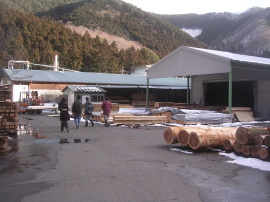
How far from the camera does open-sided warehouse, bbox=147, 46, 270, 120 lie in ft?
76.3

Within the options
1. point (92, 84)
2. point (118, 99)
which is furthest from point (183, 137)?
point (92, 84)

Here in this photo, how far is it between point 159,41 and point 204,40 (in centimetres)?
2697

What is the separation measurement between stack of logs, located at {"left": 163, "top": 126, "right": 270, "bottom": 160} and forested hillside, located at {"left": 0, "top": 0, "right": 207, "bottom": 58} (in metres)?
111

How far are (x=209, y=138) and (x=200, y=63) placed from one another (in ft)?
51.8

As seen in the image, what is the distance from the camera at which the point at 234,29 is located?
14888cm

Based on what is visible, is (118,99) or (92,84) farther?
(92,84)

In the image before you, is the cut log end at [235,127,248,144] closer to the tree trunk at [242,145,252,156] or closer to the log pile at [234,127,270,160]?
the log pile at [234,127,270,160]

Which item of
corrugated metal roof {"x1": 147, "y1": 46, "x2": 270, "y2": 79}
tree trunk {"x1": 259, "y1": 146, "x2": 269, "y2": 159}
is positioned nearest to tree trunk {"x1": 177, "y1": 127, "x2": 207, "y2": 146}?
tree trunk {"x1": 259, "y1": 146, "x2": 269, "y2": 159}

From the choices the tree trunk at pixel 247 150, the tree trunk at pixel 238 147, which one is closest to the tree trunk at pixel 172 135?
the tree trunk at pixel 238 147

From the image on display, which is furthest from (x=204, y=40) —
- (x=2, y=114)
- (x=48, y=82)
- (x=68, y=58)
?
(x=2, y=114)

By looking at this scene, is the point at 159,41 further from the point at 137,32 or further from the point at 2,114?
the point at 2,114

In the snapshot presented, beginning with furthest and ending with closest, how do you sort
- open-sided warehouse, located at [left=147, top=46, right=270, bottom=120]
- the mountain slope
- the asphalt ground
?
the mountain slope
open-sided warehouse, located at [left=147, top=46, right=270, bottom=120]
the asphalt ground

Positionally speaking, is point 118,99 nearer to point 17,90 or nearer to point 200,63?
point 17,90

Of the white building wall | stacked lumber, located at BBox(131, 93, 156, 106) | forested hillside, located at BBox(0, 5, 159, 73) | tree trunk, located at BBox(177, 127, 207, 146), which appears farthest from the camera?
forested hillside, located at BBox(0, 5, 159, 73)
